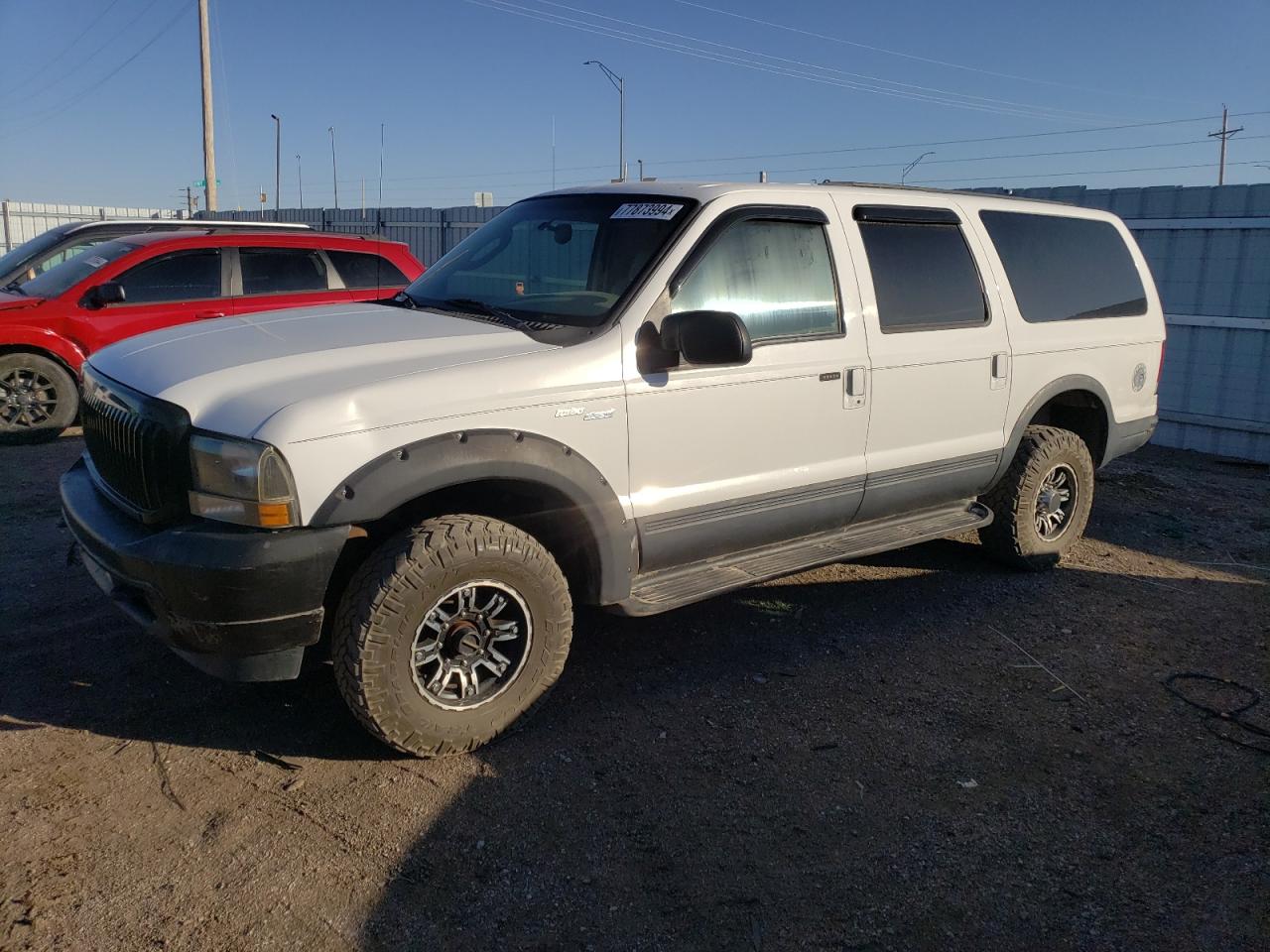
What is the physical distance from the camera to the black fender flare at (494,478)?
324cm

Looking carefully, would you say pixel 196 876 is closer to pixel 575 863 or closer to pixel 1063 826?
pixel 575 863

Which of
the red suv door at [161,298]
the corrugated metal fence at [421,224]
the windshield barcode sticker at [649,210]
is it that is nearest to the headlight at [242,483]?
the windshield barcode sticker at [649,210]

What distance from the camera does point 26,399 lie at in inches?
333

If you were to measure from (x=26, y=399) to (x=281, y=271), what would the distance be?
7.72ft

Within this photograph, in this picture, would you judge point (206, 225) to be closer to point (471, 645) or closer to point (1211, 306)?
point (471, 645)

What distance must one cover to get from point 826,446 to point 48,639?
3.54 meters

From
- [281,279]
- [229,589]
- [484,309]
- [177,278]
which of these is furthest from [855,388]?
[177,278]

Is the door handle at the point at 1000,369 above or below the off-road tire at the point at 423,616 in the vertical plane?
above

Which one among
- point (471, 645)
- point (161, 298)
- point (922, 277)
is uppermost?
point (922, 277)

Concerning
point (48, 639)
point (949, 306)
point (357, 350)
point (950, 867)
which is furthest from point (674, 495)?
point (48, 639)

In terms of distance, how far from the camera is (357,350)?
11.8 ft

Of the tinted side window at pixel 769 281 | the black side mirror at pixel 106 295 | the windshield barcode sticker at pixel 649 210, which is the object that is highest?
the windshield barcode sticker at pixel 649 210

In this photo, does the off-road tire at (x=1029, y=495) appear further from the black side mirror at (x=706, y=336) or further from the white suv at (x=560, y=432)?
the black side mirror at (x=706, y=336)

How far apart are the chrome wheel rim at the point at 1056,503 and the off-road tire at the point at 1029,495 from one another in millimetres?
29
